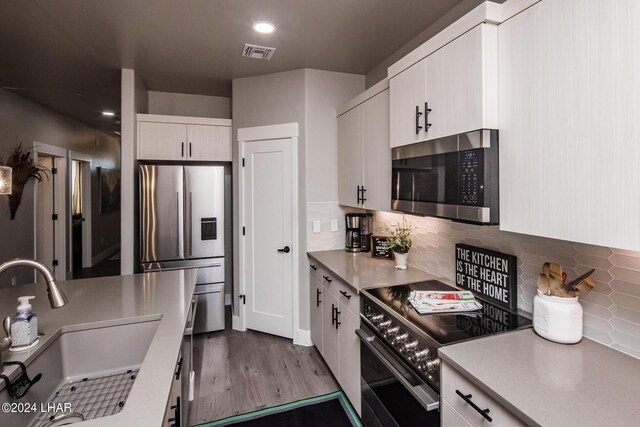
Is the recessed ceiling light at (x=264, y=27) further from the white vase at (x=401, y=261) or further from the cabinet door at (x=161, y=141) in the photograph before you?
the white vase at (x=401, y=261)

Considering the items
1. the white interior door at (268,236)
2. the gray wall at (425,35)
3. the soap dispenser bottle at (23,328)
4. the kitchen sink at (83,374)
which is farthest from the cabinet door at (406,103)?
the soap dispenser bottle at (23,328)

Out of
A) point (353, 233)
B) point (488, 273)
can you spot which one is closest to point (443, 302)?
point (488, 273)

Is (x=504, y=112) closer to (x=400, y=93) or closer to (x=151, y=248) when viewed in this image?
(x=400, y=93)

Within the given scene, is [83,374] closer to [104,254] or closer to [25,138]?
[25,138]

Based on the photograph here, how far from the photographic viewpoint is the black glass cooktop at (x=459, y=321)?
1.42m

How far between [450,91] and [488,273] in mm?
1013

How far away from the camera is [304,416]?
222 centimetres

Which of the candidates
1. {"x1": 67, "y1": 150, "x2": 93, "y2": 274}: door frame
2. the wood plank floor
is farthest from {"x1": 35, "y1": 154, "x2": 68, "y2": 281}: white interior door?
the wood plank floor

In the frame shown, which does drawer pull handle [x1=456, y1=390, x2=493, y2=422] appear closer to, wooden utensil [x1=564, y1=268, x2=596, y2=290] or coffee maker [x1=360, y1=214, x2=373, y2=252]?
wooden utensil [x1=564, y1=268, x2=596, y2=290]

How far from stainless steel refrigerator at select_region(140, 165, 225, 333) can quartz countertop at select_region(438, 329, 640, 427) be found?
2821mm

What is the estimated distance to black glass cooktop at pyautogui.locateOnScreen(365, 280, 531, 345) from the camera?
1.42 meters

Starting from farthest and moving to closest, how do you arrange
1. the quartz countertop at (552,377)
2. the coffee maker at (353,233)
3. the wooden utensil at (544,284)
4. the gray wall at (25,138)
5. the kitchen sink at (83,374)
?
the gray wall at (25,138)
the coffee maker at (353,233)
the wooden utensil at (544,284)
the kitchen sink at (83,374)
the quartz countertop at (552,377)

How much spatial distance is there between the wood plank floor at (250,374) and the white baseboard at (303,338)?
0.05 metres

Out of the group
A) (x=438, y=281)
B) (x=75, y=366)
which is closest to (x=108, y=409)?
(x=75, y=366)
